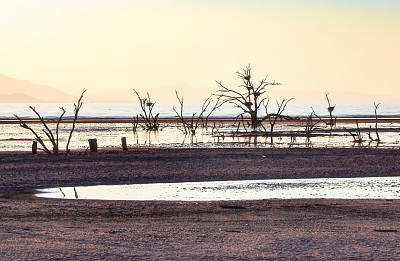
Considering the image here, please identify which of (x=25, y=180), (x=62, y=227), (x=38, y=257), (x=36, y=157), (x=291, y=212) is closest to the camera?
(x=38, y=257)

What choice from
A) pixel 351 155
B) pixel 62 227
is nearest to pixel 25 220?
pixel 62 227

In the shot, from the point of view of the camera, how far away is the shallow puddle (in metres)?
15.9

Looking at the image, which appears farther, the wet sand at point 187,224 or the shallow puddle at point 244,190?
the shallow puddle at point 244,190

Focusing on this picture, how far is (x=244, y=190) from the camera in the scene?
56.5ft

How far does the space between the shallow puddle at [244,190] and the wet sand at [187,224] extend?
1101 mm

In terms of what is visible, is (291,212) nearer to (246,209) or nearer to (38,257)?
(246,209)

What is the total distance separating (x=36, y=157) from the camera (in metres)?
27.3

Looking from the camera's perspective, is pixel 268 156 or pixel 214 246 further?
pixel 268 156

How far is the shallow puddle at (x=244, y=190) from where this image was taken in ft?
52.1

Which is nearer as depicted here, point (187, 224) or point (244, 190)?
point (187, 224)

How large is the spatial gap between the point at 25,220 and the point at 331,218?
18.5 ft

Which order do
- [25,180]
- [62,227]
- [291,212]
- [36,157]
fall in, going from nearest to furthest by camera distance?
[62,227]
[291,212]
[25,180]
[36,157]

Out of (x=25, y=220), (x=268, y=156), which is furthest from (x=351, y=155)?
(x=25, y=220)

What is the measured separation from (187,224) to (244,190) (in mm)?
5809
